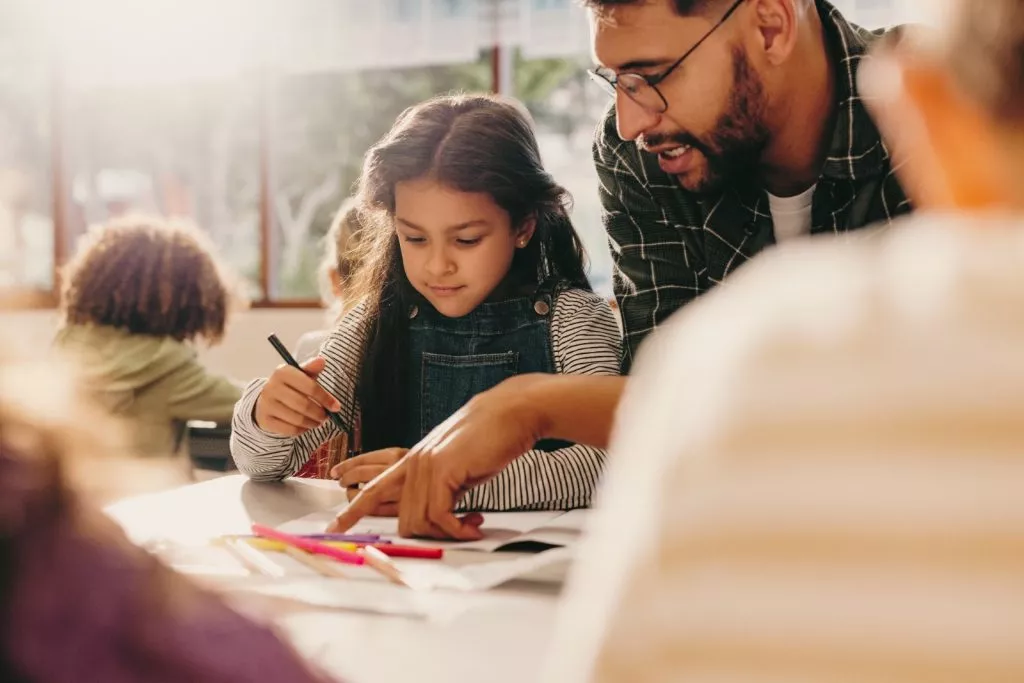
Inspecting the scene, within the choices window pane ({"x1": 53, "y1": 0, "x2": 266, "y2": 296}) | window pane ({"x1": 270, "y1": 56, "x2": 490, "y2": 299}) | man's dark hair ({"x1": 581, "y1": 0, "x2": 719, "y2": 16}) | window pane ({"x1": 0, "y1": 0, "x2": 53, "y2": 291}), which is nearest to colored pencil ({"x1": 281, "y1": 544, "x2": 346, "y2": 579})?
man's dark hair ({"x1": 581, "y1": 0, "x2": 719, "y2": 16})

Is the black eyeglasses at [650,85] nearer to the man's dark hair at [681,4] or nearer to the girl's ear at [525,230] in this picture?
the man's dark hair at [681,4]

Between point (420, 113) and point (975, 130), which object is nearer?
point (975, 130)

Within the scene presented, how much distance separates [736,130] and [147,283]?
2.03 m

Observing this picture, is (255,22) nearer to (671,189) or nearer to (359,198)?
(359,198)

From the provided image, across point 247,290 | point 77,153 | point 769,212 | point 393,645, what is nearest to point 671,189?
point 769,212

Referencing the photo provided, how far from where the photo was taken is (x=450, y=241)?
1712mm

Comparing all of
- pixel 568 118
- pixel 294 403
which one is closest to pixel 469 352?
pixel 294 403

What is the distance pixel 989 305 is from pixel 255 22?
203 inches

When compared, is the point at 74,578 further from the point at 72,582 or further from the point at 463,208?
the point at 463,208

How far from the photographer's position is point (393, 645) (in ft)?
2.34

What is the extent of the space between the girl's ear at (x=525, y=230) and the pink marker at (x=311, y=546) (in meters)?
0.88

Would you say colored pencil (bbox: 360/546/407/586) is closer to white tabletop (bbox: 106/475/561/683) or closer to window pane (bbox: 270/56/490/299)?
white tabletop (bbox: 106/475/561/683)

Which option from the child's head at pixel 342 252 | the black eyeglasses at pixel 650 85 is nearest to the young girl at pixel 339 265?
the child's head at pixel 342 252

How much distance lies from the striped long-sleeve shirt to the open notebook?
65mm
